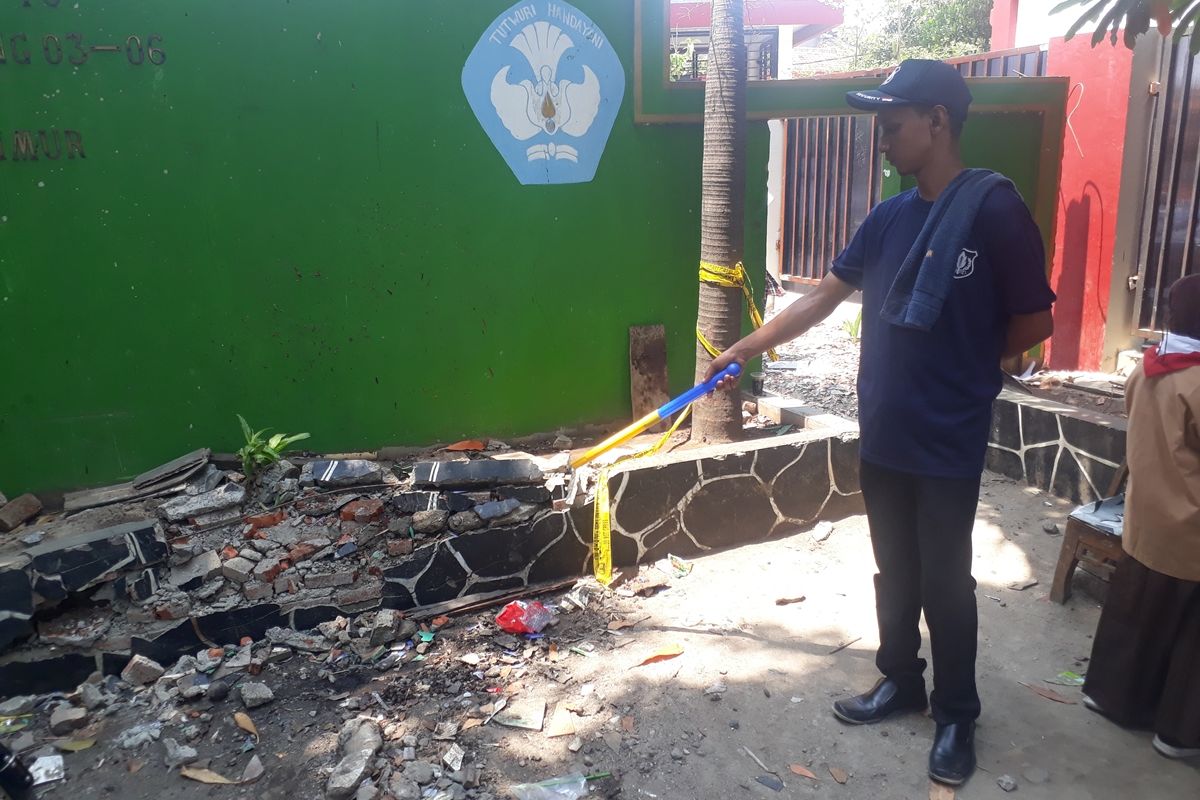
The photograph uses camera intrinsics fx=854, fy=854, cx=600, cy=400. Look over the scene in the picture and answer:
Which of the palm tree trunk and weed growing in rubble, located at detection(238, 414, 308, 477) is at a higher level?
the palm tree trunk

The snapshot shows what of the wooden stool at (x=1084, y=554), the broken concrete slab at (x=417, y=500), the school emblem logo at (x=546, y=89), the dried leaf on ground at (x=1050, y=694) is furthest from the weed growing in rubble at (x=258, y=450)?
the wooden stool at (x=1084, y=554)

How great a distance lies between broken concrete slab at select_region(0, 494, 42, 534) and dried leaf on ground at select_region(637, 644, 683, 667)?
354 centimetres

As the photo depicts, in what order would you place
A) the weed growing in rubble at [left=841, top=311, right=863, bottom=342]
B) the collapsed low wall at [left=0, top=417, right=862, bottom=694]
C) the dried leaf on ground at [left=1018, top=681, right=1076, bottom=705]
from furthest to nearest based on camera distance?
the weed growing in rubble at [left=841, top=311, right=863, bottom=342] → the collapsed low wall at [left=0, top=417, right=862, bottom=694] → the dried leaf on ground at [left=1018, top=681, right=1076, bottom=705]

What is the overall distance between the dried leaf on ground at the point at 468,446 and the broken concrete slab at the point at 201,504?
140cm

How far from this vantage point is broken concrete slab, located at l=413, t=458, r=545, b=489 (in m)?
4.23

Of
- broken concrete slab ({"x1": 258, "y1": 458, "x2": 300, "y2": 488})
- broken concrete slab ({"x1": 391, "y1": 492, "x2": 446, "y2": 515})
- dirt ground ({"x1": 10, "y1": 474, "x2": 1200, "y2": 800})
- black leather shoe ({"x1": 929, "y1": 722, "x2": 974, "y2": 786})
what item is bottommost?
dirt ground ({"x1": 10, "y1": 474, "x2": 1200, "y2": 800})

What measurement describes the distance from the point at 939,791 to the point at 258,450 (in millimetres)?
3724

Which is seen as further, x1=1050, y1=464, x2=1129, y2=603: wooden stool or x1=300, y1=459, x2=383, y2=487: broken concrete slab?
x1=300, y1=459, x2=383, y2=487: broken concrete slab

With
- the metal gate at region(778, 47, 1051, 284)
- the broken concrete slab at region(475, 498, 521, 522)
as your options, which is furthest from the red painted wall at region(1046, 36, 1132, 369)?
the broken concrete slab at region(475, 498, 521, 522)

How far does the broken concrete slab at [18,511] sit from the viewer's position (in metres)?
4.61

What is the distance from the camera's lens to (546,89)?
545 cm

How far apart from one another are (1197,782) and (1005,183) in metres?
2.10

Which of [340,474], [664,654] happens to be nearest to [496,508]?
[340,474]

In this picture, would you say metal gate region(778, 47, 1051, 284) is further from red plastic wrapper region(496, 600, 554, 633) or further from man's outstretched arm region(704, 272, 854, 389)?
red plastic wrapper region(496, 600, 554, 633)
